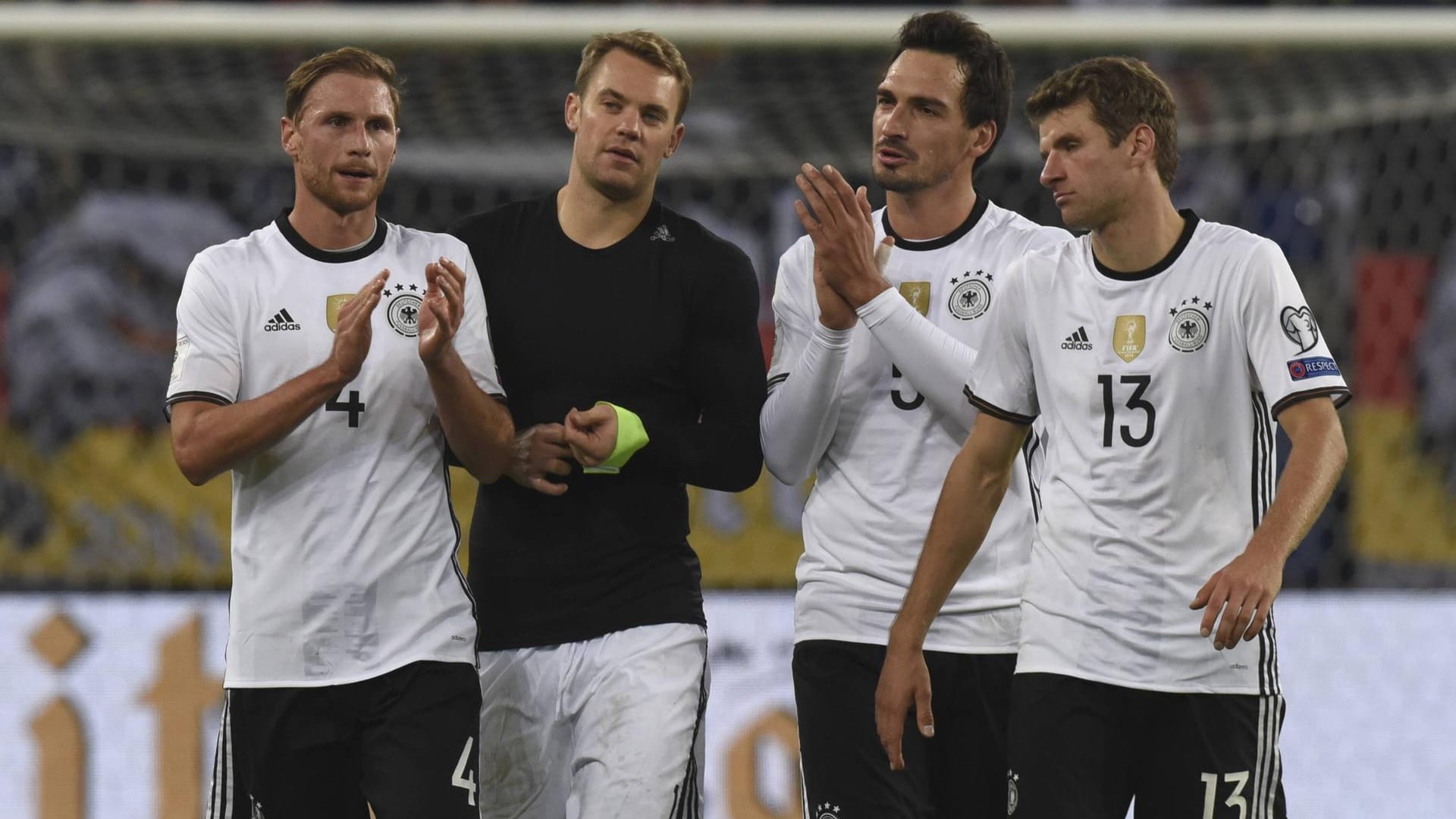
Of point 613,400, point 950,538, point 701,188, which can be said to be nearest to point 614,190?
point 613,400

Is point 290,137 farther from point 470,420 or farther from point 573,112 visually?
point 470,420

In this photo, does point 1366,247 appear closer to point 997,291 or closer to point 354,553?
point 997,291

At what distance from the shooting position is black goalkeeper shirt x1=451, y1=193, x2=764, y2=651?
12.1ft

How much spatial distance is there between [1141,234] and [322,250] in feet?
5.41

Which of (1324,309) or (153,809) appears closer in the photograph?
(153,809)

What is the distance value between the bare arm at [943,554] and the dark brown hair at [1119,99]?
62cm

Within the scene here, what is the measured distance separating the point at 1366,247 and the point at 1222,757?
4708 millimetres

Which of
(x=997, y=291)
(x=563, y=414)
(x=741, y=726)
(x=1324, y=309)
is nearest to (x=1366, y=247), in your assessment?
(x=1324, y=309)

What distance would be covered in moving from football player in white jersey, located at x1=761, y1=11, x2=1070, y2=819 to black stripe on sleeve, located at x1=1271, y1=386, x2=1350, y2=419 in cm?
64

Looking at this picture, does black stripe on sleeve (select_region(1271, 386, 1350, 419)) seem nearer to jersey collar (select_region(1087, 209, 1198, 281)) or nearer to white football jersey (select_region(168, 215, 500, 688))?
jersey collar (select_region(1087, 209, 1198, 281))

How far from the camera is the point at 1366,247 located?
7.39m

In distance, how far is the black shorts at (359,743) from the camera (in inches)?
132

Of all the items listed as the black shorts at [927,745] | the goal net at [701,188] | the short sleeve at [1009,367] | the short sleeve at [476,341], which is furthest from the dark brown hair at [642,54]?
the goal net at [701,188]

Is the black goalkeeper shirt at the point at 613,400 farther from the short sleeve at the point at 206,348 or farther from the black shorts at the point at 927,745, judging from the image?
the short sleeve at the point at 206,348
